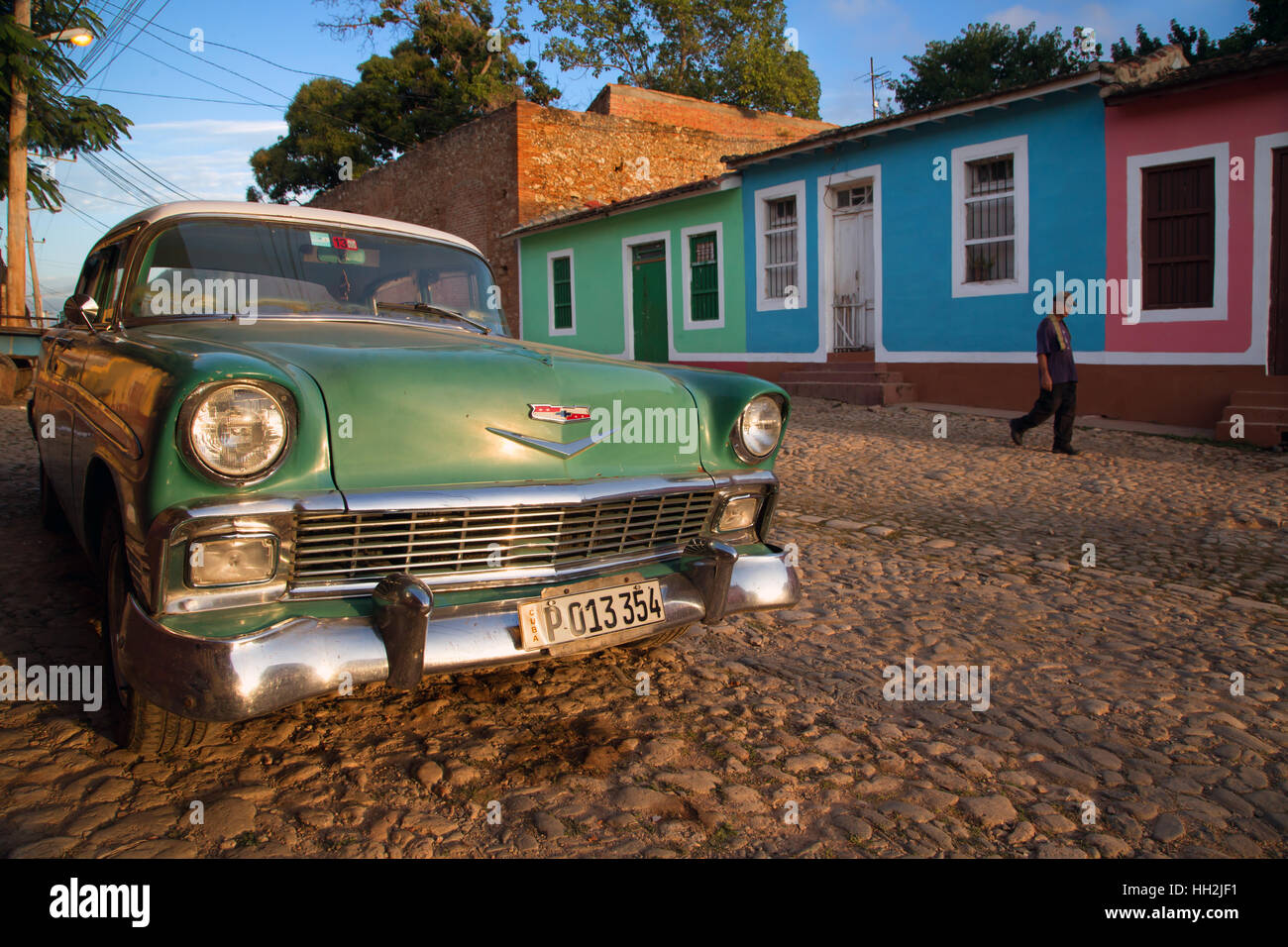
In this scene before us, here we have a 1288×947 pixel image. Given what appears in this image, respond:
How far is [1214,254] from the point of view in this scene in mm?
9609

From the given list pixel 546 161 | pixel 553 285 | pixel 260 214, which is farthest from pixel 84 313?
pixel 546 161

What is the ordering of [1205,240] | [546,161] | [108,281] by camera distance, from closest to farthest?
[108,281]
[1205,240]
[546,161]

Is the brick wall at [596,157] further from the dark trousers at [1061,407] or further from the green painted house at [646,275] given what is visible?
the dark trousers at [1061,407]

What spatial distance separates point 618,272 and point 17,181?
9420 mm

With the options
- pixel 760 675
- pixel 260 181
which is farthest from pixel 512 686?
pixel 260 181

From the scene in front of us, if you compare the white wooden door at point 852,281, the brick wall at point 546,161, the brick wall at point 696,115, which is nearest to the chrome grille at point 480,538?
the white wooden door at point 852,281

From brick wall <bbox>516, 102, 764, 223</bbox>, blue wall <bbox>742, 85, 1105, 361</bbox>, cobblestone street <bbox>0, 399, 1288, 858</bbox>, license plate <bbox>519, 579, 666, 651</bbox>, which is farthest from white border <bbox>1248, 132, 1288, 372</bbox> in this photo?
brick wall <bbox>516, 102, 764, 223</bbox>

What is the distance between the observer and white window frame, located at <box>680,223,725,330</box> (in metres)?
15.0

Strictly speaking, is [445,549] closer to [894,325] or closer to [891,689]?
[891,689]

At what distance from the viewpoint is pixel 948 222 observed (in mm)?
11836

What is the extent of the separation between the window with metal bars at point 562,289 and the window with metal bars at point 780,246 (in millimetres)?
5139

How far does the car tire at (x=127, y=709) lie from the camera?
2492mm

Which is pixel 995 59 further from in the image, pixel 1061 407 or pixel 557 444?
pixel 557 444

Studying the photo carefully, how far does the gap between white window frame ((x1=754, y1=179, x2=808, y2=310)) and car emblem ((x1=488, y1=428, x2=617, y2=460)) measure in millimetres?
11541
